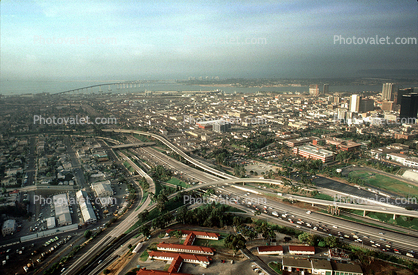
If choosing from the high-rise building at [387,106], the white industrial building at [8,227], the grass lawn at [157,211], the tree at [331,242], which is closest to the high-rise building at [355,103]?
the high-rise building at [387,106]

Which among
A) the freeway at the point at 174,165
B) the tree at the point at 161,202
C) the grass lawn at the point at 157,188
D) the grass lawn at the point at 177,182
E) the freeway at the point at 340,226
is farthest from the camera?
the freeway at the point at 174,165

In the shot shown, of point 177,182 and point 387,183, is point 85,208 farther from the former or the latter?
point 387,183

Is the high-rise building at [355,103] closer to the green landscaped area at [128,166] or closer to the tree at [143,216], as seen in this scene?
the green landscaped area at [128,166]

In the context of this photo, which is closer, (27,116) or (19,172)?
(19,172)

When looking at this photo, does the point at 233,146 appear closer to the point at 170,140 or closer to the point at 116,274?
the point at 170,140

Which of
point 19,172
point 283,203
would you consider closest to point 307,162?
point 283,203

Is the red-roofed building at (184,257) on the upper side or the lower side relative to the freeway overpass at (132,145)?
lower
